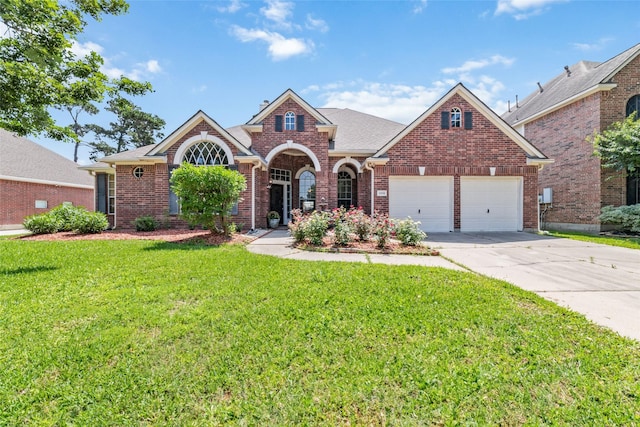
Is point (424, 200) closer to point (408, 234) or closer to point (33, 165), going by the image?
point (408, 234)

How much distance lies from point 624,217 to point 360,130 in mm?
12396

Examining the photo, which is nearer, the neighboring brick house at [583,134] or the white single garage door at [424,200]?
the white single garage door at [424,200]

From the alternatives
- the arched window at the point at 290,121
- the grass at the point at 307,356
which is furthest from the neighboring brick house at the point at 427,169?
the grass at the point at 307,356

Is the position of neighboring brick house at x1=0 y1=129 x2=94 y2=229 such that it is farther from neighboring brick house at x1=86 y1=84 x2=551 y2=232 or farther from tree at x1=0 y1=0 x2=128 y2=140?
tree at x1=0 y1=0 x2=128 y2=140

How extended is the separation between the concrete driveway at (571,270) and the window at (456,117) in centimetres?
541

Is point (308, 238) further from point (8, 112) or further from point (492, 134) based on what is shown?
point (492, 134)

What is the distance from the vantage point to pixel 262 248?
8.14 meters

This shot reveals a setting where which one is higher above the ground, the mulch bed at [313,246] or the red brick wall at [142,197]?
the red brick wall at [142,197]

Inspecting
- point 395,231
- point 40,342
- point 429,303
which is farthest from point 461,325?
point 395,231

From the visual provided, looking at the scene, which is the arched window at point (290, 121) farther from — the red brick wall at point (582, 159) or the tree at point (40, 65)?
the red brick wall at point (582, 159)

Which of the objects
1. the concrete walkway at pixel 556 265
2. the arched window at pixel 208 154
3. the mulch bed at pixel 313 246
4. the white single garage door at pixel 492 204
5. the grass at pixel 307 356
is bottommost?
the grass at pixel 307 356

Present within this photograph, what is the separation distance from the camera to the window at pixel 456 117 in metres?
12.1

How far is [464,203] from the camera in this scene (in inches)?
482

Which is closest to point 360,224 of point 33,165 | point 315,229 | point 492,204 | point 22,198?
point 315,229
